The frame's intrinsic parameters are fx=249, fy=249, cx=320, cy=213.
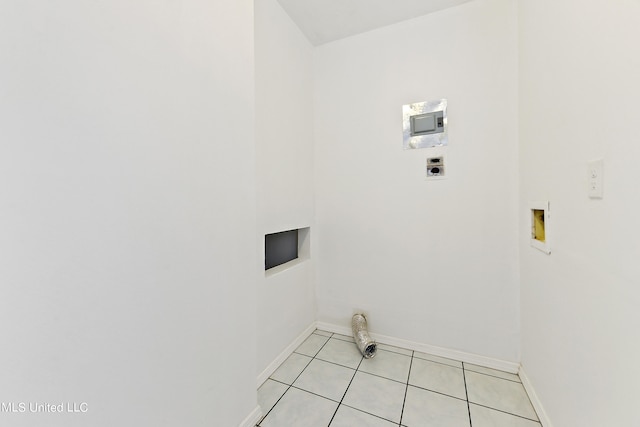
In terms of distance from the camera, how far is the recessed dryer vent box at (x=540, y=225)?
1.23 meters

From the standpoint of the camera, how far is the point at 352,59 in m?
2.12

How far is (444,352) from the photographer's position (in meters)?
1.85

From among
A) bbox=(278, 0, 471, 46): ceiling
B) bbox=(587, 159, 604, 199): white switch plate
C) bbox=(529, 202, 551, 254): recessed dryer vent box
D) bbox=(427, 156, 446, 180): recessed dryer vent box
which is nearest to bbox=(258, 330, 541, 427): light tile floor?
bbox=(529, 202, 551, 254): recessed dryer vent box

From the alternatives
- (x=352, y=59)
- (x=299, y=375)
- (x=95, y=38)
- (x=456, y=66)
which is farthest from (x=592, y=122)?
(x=299, y=375)

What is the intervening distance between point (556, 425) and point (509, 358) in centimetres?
60

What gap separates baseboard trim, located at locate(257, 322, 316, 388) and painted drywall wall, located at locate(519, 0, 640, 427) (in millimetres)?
1500

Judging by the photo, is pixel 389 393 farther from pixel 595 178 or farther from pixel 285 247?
pixel 595 178

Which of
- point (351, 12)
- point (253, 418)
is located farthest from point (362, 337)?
point (351, 12)

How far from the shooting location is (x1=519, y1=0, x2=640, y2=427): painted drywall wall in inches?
27.8

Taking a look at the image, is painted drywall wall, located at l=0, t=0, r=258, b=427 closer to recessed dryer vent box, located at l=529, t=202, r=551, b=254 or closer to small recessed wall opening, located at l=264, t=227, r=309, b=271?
small recessed wall opening, located at l=264, t=227, r=309, b=271

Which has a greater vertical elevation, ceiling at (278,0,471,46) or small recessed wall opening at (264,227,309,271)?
ceiling at (278,0,471,46)

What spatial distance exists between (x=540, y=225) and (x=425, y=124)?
3.21 ft

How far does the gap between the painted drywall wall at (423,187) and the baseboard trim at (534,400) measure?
14cm

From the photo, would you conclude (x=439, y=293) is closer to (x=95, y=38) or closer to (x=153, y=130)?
(x=153, y=130)
